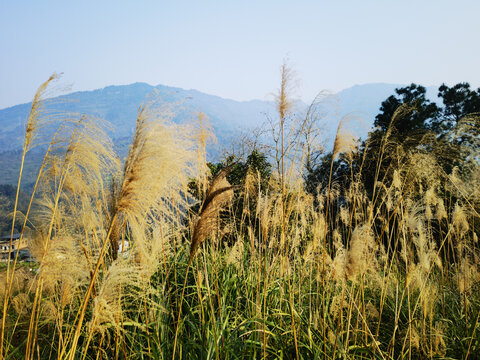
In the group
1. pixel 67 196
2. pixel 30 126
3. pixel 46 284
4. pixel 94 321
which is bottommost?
pixel 46 284

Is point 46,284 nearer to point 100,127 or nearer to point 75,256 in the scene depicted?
point 75,256

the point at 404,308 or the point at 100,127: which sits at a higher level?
the point at 100,127

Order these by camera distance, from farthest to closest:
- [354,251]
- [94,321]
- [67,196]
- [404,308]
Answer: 1. [404,308]
2. [67,196]
3. [354,251]
4. [94,321]

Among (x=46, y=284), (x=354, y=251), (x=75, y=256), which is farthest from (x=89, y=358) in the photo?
(x=354, y=251)

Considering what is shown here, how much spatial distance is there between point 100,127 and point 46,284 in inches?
54.1

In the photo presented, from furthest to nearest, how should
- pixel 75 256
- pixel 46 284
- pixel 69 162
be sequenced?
pixel 46 284 < pixel 75 256 < pixel 69 162

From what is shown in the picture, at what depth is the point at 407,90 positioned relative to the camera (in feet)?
81.5

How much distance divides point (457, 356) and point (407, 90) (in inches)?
1054

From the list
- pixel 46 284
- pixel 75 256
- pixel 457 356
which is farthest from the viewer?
pixel 457 356

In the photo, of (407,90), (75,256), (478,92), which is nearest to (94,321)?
(75,256)

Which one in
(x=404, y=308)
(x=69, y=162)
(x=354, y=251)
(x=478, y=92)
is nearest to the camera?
(x=354, y=251)

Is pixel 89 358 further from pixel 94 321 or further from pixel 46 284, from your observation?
pixel 94 321

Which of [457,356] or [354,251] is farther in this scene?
[457,356]

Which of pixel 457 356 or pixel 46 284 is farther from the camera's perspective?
pixel 457 356
